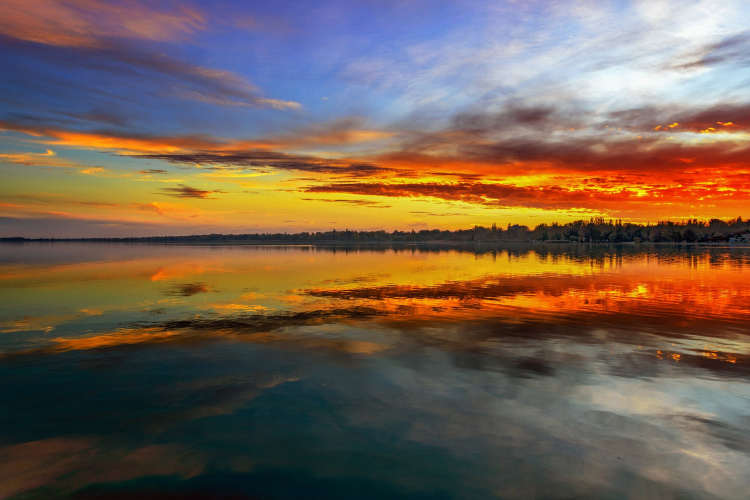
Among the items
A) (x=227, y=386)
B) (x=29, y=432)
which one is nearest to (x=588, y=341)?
(x=227, y=386)

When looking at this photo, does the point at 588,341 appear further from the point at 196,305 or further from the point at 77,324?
the point at 77,324

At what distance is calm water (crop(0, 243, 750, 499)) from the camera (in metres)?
8.38

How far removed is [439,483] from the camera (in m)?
8.26

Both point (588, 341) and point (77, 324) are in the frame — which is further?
point (77, 324)

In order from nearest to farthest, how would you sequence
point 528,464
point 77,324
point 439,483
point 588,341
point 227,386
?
point 439,483 → point 528,464 → point 227,386 → point 588,341 → point 77,324

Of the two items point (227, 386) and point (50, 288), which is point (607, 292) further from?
point (50, 288)

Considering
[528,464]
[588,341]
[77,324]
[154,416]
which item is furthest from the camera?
[77,324]

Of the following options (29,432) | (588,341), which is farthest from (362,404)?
(588,341)

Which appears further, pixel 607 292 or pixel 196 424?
pixel 607 292

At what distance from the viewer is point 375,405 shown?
11.9 meters

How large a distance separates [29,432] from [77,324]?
14114 mm

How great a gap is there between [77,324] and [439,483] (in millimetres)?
22339

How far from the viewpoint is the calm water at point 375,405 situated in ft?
27.5

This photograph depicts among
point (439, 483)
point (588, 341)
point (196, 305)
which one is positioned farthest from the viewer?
point (196, 305)
